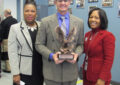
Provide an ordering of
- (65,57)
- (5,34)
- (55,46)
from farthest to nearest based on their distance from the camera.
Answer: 1. (5,34)
2. (55,46)
3. (65,57)

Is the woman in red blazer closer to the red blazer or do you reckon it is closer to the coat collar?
the red blazer

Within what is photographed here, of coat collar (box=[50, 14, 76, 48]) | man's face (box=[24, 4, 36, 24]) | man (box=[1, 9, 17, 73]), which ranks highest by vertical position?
man's face (box=[24, 4, 36, 24])

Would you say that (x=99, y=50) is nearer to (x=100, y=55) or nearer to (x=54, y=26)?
(x=100, y=55)

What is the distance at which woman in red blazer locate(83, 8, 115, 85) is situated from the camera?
1684mm

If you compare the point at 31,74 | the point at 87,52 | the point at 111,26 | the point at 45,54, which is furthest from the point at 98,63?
the point at 111,26

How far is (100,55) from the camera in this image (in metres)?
1.74

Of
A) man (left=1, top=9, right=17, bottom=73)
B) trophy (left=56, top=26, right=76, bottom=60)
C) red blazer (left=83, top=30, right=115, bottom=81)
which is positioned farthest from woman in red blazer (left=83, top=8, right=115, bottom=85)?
man (left=1, top=9, right=17, bottom=73)

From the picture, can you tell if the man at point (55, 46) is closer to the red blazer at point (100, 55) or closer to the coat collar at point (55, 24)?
the coat collar at point (55, 24)

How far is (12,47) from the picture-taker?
5.80 feet

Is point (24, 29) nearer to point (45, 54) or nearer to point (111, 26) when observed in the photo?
point (45, 54)

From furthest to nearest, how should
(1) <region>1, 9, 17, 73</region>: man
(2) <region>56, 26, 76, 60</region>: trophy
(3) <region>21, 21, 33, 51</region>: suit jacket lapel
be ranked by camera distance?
(1) <region>1, 9, 17, 73</region>: man
(3) <region>21, 21, 33, 51</region>: suit jacket lapel
(2) <region>56, 26, 76, 60</region>: trophy

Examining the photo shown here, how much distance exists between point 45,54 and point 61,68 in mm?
208

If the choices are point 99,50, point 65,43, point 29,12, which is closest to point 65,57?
point 65,43

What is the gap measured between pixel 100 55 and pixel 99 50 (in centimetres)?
6
